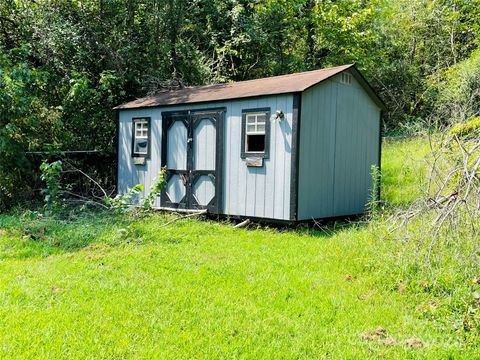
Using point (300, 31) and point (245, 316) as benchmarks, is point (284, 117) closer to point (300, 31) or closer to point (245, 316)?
point (245, 316)

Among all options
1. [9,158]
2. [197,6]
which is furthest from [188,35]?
[9,158]

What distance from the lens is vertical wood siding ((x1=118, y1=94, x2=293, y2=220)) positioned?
24.0 feet

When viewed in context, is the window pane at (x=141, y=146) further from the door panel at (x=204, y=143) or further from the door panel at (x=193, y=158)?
the door panel at (x=204, y=143)

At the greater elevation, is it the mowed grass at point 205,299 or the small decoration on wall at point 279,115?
the small decoration on wall at point 279,115

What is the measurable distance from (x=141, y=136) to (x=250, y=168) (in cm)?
328

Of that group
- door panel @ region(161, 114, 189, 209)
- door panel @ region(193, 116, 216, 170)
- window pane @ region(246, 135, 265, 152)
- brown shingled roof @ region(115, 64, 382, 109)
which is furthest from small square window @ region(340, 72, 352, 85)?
door panel @ region(161, 114, 189, 209)

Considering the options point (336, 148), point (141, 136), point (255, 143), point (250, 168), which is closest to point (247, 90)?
point (255, 143)

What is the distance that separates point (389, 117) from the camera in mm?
19062

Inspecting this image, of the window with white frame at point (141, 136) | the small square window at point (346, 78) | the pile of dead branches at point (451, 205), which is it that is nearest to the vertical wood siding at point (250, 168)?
the window with white frame at point (141, 136)

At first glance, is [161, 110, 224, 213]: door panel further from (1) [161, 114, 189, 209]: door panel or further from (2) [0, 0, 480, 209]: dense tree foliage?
(2) [0, 0, 480, 209]: dense tree foliage

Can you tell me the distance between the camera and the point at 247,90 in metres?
8.34

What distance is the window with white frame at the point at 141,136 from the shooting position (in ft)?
32.1

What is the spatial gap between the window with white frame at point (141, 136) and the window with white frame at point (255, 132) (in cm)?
276

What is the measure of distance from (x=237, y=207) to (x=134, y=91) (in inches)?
247
